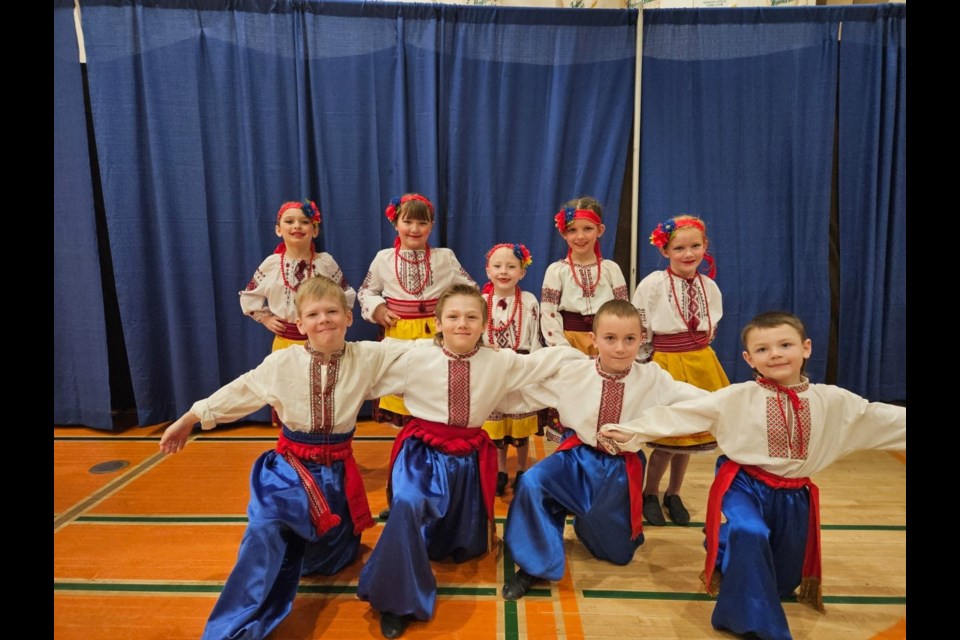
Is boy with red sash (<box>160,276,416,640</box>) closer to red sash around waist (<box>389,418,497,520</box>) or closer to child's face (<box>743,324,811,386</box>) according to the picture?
red sash around waist (<box>389,418,497,520</box>)

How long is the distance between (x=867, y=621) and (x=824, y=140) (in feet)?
9.74

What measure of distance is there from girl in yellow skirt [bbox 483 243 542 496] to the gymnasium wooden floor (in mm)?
338

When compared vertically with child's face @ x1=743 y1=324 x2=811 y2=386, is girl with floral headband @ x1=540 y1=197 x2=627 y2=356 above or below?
above

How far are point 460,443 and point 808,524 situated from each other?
122 cm

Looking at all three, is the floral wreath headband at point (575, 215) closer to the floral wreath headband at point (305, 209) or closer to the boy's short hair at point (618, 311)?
the boy's short hair at point (618, 311)

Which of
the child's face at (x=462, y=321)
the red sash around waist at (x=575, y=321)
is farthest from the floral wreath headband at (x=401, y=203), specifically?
the child's face at (x=462, y=321)

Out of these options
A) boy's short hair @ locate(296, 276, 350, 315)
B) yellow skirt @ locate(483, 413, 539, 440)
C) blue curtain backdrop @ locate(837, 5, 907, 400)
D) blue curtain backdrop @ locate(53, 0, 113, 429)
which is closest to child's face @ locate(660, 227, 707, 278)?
yellow skirt @ locate(483, 413, 539, 440)

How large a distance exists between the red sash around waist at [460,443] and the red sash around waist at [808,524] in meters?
0.79

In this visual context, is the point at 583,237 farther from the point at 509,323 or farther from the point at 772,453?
the point at 772,453

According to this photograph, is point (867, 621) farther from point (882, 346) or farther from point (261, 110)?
point (261, 110)

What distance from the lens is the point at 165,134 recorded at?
3543 mm

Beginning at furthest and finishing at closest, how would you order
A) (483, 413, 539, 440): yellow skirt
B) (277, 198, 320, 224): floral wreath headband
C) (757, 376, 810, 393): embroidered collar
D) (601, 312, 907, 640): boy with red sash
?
(277, 198, 320, 224): floral wreath headband
(483, 413, 539, 440): yellow skirt
(757, 376, 810, 393): embroidered collar
(601, 312, 907, 640): boy with red sash

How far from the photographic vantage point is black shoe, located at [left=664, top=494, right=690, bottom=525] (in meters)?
2.54

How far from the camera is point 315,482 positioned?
6.52ft
